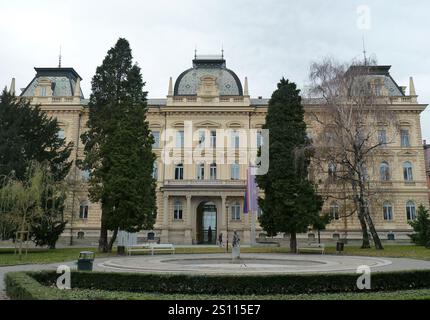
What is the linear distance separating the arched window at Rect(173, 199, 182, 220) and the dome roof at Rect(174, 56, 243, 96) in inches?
562

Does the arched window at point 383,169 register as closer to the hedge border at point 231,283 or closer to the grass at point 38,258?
the grass at point 38,258

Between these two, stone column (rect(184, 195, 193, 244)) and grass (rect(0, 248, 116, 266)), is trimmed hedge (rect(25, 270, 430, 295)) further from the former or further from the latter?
stone column (rect(184, 195, 193, 244))

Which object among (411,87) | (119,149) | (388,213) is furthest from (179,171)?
(411,87)

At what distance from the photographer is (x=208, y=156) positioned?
51.2m

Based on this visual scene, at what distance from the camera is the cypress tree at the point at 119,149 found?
31.3m

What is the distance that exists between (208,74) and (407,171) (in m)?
28.0

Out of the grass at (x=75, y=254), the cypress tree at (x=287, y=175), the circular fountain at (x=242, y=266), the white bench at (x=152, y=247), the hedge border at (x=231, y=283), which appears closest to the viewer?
the hedge border at (x=231, y=283)

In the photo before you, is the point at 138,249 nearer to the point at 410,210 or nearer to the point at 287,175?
the point at 287,175

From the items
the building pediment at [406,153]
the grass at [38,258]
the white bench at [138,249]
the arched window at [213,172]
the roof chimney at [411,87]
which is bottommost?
the grass at [38,258]

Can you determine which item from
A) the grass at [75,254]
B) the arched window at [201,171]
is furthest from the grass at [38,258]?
the arched window at [201,171]

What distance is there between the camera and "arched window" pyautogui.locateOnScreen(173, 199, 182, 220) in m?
49.1

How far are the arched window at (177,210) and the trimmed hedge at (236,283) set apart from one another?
120 ft
